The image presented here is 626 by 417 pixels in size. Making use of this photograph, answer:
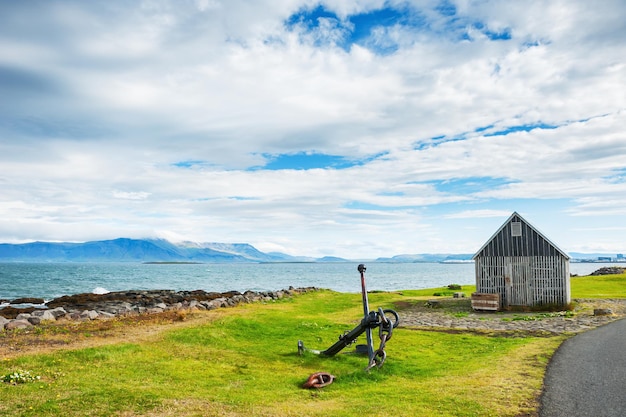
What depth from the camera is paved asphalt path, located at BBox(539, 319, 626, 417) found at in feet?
36.8

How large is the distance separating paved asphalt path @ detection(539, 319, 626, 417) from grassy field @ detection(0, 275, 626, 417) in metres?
0.51

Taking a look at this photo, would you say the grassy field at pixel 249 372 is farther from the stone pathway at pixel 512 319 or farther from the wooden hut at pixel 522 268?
the wooden hut at pixel 522 268

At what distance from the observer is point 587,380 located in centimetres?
1397

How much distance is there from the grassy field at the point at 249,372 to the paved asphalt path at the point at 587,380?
51cm

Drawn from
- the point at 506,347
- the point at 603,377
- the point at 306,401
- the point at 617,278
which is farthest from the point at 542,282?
the point at 617,278

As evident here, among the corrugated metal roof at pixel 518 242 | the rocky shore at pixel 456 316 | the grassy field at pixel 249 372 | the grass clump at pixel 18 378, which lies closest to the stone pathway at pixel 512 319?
the rocky shore at pixel 456 316

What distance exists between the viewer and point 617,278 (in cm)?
6450

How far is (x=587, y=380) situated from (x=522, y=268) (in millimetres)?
22806

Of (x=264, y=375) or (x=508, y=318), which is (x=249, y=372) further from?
(x=508, y=318)

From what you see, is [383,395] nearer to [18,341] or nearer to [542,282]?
[18,341]

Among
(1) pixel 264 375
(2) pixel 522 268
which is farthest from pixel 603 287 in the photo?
(1) pixel 264 375

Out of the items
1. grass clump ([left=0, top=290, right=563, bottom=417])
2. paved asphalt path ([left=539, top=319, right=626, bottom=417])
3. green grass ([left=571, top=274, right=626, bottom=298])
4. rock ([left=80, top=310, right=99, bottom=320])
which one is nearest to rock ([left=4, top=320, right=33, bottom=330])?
grass clump ([left=0, top=290, right=563, bottom=417])

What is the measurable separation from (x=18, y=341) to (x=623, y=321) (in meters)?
30.8

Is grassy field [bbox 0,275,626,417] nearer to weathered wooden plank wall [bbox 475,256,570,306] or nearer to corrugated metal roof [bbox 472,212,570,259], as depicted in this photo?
weathered wooden plank wall [bbox 475,256,570,306]
